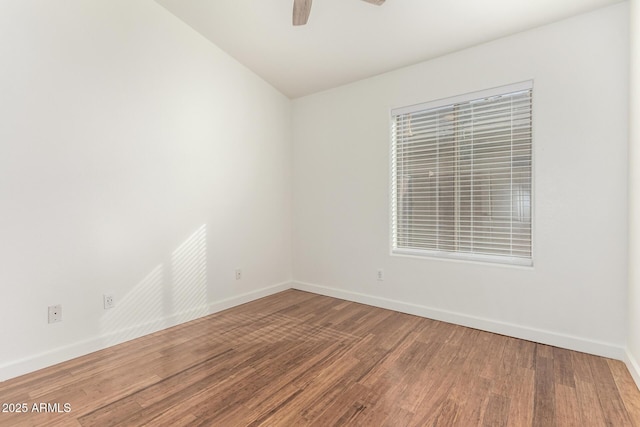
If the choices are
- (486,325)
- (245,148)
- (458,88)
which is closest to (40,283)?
(245,148)

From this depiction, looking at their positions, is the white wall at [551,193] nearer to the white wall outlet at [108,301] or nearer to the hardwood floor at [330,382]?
the hardwood floor at [330,382]

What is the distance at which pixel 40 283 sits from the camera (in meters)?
2.34

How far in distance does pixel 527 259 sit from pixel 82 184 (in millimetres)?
3872

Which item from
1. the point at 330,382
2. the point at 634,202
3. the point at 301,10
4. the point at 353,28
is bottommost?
the point at 330,382

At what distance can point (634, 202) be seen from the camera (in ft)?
7.15

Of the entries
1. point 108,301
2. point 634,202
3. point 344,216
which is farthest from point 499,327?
point 108,301

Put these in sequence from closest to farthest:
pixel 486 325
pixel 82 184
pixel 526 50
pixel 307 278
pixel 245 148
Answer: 1. pixel 82 184
2. pixel 526 50
3. pixel 486 325
4. pixel 245 148
5. pixel 307 278

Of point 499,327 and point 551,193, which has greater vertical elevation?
point 551,193

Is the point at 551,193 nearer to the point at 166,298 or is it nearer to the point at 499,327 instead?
the point at 499,327

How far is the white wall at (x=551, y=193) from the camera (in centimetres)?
240

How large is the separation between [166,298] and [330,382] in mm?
1890

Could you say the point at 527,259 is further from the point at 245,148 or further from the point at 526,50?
the point at 245,148

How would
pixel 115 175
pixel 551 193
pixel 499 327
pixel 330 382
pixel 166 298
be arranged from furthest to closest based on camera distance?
pixel 166 298, pixel 499 327, pixel 115 175, pixel 551 193, pixel 330 382

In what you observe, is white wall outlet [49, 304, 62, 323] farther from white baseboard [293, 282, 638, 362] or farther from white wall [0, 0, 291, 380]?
white baseboard [293, 282, 638, 362]
